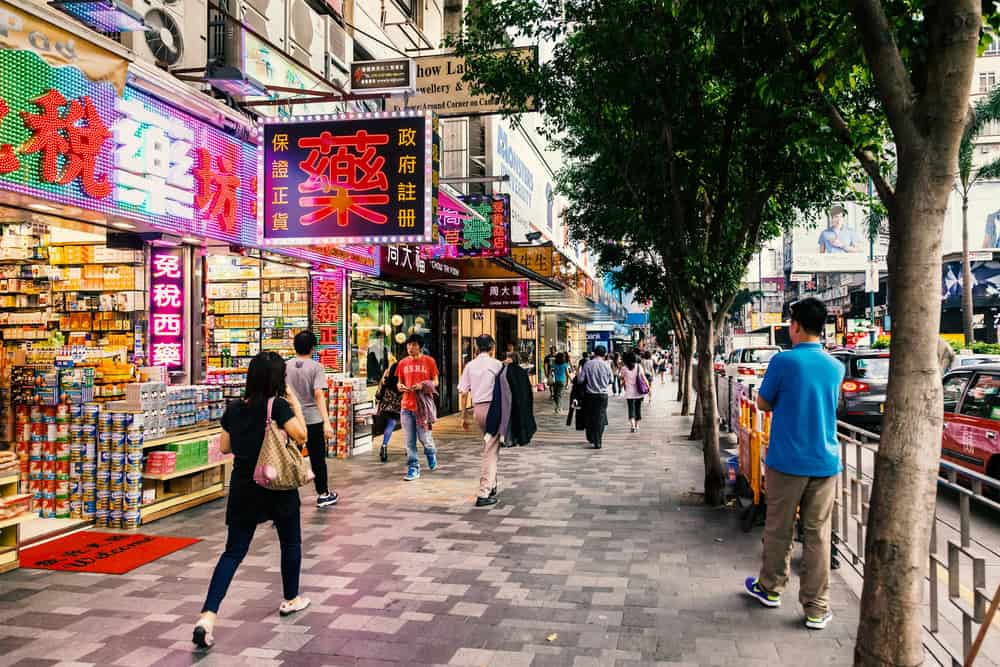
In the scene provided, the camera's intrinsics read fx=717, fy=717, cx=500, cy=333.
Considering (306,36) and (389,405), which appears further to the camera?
(306,36)

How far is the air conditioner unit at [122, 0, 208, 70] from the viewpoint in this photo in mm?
8648

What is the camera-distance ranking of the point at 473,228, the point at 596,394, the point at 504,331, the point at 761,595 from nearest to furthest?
the point at 761,595
the point at 596,394
the point at 473,228
the point at 504,331

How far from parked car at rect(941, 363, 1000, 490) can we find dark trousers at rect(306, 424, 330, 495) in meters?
6.76

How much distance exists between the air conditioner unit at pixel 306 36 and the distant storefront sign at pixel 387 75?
2.28 m

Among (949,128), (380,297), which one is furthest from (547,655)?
(380,297)

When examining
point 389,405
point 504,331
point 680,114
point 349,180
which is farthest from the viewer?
point 504,331

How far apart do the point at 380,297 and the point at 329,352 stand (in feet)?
10.00

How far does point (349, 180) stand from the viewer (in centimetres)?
864

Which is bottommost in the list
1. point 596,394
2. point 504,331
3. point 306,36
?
point 596,394

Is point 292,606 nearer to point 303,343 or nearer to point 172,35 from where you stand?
point 303,343

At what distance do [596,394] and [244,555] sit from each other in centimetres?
955

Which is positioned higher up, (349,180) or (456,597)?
(349,180)

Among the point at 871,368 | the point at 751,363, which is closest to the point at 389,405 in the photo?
the point at 871,368

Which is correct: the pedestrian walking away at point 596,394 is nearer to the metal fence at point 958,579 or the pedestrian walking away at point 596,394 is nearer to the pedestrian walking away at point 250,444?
the metal fence at point 958,579
